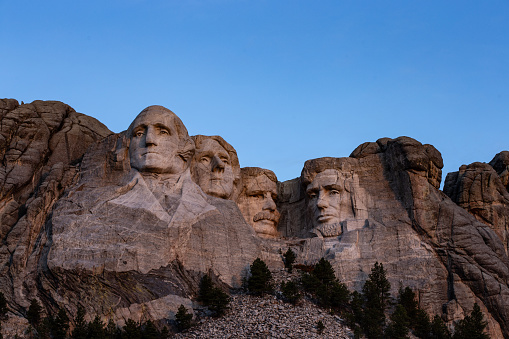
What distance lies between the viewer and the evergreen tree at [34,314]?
36.5m

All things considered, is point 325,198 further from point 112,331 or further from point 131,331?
point 112,331

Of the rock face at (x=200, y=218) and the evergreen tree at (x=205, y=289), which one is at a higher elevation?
the rock face at (x=200, y=218)

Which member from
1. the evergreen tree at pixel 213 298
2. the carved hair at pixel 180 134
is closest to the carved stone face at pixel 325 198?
the carved hair at pixel 180 134

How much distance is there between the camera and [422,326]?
3766 cm

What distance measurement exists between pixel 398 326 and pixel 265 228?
10.2 m

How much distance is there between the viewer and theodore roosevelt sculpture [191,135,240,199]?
43.5 meters

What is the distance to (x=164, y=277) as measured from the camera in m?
37.8

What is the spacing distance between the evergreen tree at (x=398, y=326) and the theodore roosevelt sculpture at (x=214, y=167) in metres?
9.88

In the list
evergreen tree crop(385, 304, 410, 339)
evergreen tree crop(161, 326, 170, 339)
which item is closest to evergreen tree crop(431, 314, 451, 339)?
evergreen tree crop(385, 304, 410, 339)

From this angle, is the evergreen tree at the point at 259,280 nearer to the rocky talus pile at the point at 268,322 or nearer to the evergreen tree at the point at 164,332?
the rocky talus pile at the point at 268,322

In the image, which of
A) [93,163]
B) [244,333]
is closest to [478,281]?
[244,333]

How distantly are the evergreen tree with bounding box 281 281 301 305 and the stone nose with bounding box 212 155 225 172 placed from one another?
744 cm

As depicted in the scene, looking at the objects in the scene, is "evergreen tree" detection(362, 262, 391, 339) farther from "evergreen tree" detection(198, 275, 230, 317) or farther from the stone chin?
the stone chin

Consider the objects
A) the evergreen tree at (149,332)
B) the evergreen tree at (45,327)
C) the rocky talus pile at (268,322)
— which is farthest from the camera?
the rocky talus pile at (268,322)
